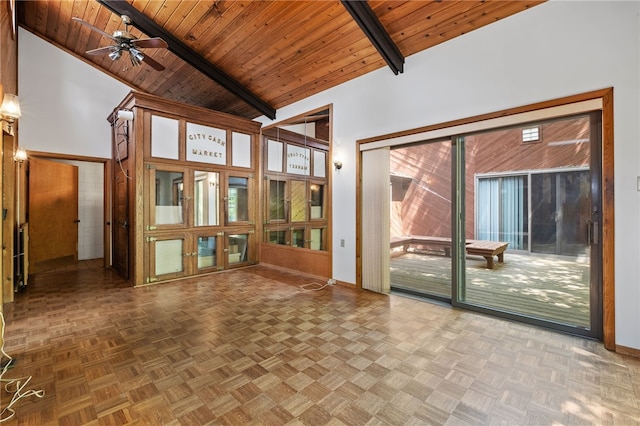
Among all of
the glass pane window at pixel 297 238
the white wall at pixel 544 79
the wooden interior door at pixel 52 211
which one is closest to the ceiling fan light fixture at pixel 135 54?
the white wall at pixel 544 79

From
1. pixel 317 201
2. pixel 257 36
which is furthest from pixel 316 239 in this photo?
pixel 257 36

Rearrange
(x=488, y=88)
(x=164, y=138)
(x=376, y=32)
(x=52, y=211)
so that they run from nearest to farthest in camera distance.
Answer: (x=488, y=88) < (x=376, y=32) < (x=164, y=138) < (x=52, y=211)

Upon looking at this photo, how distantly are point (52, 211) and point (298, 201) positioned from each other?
15.7 ft

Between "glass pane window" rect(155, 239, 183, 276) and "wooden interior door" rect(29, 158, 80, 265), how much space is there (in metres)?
2.73

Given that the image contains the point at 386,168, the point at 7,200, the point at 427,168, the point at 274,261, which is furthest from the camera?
the point at 274,261

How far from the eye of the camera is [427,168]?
4602mm

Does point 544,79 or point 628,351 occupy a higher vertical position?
point 544,79

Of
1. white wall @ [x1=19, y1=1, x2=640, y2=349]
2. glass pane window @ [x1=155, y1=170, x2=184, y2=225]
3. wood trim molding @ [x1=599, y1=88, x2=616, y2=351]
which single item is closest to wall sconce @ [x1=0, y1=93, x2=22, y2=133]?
glass pane window @ [x1=155, y1=170, x2=184, y2=225]

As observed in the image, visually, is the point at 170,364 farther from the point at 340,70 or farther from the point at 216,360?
the point at 340,70

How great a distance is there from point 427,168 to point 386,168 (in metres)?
1.10

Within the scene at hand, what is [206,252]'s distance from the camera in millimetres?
5098

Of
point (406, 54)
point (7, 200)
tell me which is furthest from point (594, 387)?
point (7, 200)

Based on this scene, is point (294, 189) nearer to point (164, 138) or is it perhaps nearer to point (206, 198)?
point (206, 198)

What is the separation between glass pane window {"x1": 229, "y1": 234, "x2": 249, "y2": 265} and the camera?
543cm
